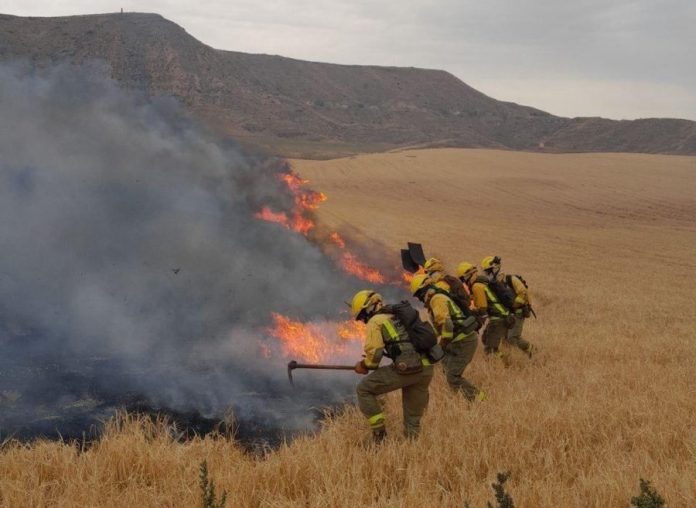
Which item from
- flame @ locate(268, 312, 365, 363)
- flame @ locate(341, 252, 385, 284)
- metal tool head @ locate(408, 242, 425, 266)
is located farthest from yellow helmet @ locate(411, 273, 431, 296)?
flame @ locate(341, 252, 385, 284)

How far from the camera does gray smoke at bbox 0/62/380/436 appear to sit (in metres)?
9.02

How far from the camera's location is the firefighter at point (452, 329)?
740 centimetres

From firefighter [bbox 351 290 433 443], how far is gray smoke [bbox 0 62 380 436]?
239 cm

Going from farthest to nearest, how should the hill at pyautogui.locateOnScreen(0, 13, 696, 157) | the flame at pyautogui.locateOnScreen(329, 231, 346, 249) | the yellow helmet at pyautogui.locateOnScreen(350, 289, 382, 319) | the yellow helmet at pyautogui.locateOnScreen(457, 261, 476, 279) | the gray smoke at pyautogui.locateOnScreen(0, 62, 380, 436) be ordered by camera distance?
the hill at pyautogui.locateOnScreen(0, 13, 696, 157), the flame at pyautogui.locateOnScreen(329, 231, 346, 249), the yellow helmet at pyautogui.locateOnScreen(457, 261, 476, 279), the gray smoke at pyautogui.locateOnScreen(0, 62, 380, 436), the yellow helmet at pyautogui.locateOnScreen(350, 289, 382, 319)

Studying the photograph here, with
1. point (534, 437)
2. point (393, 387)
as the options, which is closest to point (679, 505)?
point (534, 437)

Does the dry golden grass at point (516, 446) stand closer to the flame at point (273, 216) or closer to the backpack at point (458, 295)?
the backpack at point (458, 295)

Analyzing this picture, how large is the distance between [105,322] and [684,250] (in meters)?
26.7

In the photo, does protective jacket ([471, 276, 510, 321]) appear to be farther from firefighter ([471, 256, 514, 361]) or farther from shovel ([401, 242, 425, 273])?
shovel ([401, 242, 425, 273])

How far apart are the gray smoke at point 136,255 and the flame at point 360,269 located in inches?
32.7

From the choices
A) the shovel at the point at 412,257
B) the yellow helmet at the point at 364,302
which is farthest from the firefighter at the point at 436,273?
the shovel at the point at 412,257

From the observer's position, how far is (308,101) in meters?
137

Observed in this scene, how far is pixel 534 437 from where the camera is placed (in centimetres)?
579

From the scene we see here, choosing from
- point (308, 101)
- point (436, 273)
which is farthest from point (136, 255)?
point (308, 101)

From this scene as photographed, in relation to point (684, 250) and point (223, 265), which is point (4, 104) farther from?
point (684, 250)
